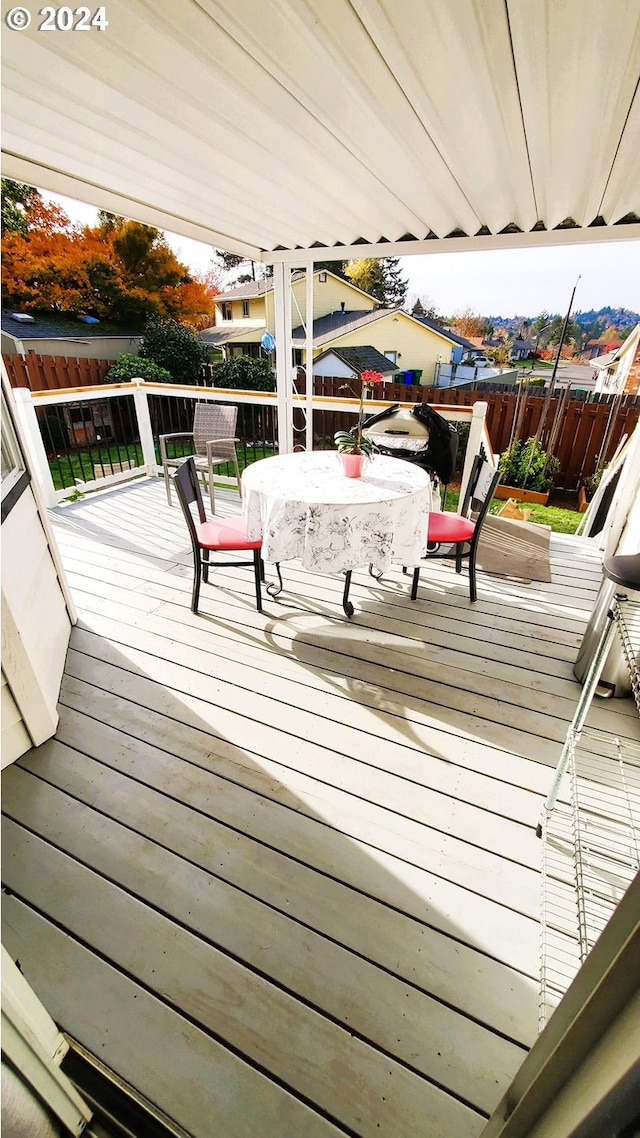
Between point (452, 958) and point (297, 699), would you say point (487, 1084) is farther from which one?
point (297, 699)

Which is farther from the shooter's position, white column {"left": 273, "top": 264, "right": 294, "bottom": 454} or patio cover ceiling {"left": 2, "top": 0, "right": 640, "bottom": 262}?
white column {"left": 273, "top": 264, "right": 294, "bottom": 454}

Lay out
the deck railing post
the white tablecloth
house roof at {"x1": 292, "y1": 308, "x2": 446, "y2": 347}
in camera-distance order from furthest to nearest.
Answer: house roof at {"x1": 292, "y1": 308, "x2": 446, "y2": 347}, the deck railing post, the white tablecloth

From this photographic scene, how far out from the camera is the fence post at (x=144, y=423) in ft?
14.5

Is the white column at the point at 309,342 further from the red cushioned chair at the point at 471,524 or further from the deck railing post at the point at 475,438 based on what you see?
the red cushioned chair at the point at 471,524

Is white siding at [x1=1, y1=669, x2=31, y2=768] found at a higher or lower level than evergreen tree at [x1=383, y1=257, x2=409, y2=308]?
lower

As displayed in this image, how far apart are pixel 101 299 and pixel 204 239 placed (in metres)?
12.9

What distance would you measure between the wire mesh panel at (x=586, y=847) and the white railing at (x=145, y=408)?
207 cm

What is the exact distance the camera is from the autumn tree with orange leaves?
11.7 m

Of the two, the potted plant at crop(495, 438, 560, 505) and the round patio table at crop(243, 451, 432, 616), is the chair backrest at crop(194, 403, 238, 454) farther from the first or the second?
the potted plant at crop(495, 438, 560, 505)

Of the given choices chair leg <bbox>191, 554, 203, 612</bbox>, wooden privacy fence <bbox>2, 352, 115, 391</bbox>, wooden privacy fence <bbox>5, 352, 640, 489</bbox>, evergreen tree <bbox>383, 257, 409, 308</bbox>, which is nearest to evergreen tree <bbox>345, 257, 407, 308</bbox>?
evergreen tree <bbox>383, 257, 409, 308</bbox>

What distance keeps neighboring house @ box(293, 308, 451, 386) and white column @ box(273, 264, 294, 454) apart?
10.4 metres

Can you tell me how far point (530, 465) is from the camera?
689 centimetres

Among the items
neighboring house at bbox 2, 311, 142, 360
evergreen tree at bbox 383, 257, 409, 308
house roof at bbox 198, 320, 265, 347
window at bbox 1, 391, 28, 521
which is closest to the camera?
window at bbox 1, 391, 28, 521

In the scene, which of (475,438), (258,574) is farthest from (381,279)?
(258,574)
